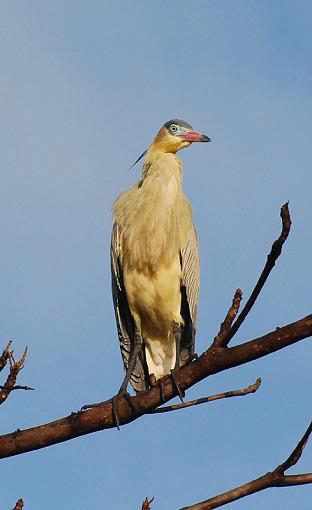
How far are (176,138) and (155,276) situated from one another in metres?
1.38

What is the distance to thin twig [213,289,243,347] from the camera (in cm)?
372

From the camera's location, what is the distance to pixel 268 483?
124 inches

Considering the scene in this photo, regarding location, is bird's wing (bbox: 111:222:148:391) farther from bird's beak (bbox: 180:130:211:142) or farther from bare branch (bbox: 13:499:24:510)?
bare branch (bbox: 13:499:24:510)

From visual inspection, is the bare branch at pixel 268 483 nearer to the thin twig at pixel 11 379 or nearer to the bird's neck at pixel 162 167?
the thin twig at pixel 11 379

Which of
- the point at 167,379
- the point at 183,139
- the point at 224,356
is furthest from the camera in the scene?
the point at 183,139

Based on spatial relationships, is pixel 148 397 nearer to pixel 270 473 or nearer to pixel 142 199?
pixel 270 473

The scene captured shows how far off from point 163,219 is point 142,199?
0.23 m

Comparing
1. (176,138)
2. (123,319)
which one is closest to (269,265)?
(123,319)

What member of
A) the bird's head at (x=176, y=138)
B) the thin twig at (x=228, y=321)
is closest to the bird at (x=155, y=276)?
the bird's head at (x=176, y=138)

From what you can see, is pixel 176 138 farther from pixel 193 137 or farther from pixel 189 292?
pixel 189 292

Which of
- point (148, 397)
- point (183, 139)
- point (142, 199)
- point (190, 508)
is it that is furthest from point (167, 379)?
point (183, 139)

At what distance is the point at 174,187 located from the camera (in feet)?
21.4

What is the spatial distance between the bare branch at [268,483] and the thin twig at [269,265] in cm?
64

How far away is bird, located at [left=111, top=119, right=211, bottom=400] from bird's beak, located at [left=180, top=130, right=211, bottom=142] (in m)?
0.45
